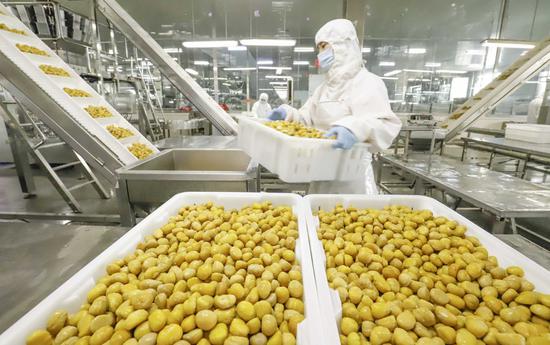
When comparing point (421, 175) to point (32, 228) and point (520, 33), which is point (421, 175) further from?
point (520, 33)

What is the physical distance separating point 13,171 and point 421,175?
19.2 ft

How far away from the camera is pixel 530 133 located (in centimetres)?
362

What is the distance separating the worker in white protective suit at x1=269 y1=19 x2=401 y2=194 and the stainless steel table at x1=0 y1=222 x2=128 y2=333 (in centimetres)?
99

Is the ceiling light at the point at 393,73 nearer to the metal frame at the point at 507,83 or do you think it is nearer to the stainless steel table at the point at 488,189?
the metal frame at the point at 507,83

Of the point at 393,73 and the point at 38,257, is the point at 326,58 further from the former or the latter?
the point at 393,73

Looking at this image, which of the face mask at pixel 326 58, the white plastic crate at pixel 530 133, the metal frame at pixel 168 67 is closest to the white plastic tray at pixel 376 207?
the face mask at pixel 326 58

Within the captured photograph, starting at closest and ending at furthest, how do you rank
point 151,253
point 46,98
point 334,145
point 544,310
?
point 544,310
point 151,253
point 334,145
point 46,98

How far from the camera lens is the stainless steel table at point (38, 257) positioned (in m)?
0.72

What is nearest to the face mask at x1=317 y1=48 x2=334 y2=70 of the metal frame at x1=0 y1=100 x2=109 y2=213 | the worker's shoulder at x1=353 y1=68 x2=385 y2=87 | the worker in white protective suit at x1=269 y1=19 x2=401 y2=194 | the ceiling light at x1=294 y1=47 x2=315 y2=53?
the worker in white protective suit at x1=269 y1=19 x2=401 y2=194

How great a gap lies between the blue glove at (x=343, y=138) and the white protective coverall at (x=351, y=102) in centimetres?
3

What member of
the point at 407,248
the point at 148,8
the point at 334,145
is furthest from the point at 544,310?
the point at 148,8

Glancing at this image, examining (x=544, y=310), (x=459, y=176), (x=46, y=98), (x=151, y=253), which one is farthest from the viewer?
(x=459, y=176)

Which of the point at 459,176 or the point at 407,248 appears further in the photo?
the point at 459,176

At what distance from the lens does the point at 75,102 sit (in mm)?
2000
